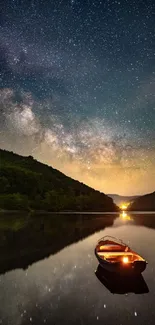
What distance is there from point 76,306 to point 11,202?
125921mm

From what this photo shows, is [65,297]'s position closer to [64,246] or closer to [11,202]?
[64,246]

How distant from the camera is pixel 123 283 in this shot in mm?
19156

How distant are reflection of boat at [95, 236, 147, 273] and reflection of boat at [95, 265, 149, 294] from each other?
74 centimetres

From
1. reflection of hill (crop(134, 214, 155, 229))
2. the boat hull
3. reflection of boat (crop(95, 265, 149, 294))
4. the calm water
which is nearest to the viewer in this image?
the calm water

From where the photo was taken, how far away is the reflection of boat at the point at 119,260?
18.6m

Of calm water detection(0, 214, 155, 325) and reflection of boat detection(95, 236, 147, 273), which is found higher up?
reflection of boat detection(95, 236, 147, 273)

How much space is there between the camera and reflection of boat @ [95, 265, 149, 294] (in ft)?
57.9

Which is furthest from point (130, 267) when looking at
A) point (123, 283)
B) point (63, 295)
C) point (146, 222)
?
point (146, 222)

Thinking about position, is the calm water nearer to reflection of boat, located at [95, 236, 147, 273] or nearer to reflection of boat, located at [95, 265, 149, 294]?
reflection of boat, located at [95, 265, 149, 294]

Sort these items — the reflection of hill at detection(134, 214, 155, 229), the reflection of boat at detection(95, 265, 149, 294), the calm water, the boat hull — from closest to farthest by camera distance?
the calm water
the reflection of boat at detection(95, 265, 149, 294)
the boat hull
the reflection of hill at detection(134, 214, 155, 229)

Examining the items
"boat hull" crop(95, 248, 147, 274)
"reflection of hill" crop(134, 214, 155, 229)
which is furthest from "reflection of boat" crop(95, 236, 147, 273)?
"reflection of hill" crop(134, 214, 155, 229)

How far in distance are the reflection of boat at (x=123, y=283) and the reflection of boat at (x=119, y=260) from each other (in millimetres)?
738

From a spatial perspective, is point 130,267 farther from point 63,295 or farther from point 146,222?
point 146,222

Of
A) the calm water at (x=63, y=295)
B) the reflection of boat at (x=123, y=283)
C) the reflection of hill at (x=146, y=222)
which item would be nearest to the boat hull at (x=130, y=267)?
the reflection of boat at (x=123, y=283)
